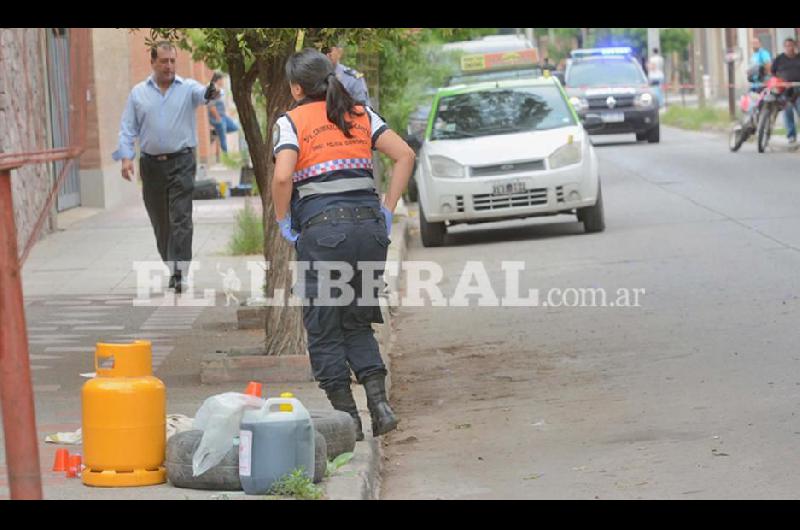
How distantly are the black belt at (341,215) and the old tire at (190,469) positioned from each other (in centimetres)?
129

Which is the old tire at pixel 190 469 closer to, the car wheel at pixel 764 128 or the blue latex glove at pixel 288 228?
the blue latex glove at pixel 288 228

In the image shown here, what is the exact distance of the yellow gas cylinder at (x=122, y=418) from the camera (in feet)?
20.3

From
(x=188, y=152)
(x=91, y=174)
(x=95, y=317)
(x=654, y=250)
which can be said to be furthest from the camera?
(x=91, y=174)

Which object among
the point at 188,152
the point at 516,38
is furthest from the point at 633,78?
the point at 188,152

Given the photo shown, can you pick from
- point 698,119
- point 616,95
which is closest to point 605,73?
point 616,95

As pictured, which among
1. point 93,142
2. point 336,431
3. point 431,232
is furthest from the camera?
point 93,142

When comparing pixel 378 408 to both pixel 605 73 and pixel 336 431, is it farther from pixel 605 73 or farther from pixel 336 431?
pixel 605 73

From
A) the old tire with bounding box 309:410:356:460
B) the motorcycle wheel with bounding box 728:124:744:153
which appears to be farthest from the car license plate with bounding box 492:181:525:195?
the motorcycle wheel with bounding box 728:124:744:153

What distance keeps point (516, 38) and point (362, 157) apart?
27.1 metres

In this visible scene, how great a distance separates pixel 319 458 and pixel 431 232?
10.8 m

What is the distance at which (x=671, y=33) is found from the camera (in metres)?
67.5

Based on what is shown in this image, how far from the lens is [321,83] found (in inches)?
286

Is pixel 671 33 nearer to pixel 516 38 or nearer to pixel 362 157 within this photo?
pixel 516 38
